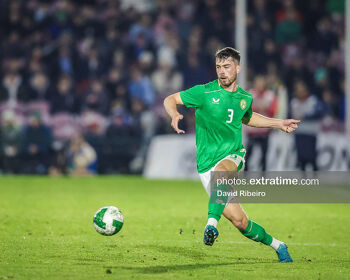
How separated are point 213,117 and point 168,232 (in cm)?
289

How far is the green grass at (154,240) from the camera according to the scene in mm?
7426

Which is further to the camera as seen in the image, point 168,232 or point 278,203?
point 278,203

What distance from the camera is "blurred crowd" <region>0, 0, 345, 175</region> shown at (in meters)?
21.3

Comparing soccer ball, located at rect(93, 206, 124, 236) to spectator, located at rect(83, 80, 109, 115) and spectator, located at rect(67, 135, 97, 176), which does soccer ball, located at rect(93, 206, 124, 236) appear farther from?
spectator, located at rect(83, 80, 109, 115)

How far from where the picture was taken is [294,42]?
24703 millimetres

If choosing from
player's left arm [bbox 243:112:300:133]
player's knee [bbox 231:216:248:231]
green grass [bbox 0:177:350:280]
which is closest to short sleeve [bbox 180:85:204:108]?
player's left arm [bbox 243:112:300:133]

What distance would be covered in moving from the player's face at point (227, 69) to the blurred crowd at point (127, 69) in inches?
419

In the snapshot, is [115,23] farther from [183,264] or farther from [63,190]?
[183,264]

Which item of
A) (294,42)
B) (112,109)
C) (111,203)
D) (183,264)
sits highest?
(294,42)

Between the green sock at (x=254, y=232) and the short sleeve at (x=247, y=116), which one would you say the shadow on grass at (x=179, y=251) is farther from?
the short sleeve at (x=247, y=116)

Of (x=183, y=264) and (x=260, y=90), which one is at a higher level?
(x=260, y=90)

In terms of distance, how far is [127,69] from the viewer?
23.2 meters

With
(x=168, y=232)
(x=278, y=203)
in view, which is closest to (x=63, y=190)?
(x=278, y=203)

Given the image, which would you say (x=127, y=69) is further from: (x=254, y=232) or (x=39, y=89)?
(x=254, y=232)
